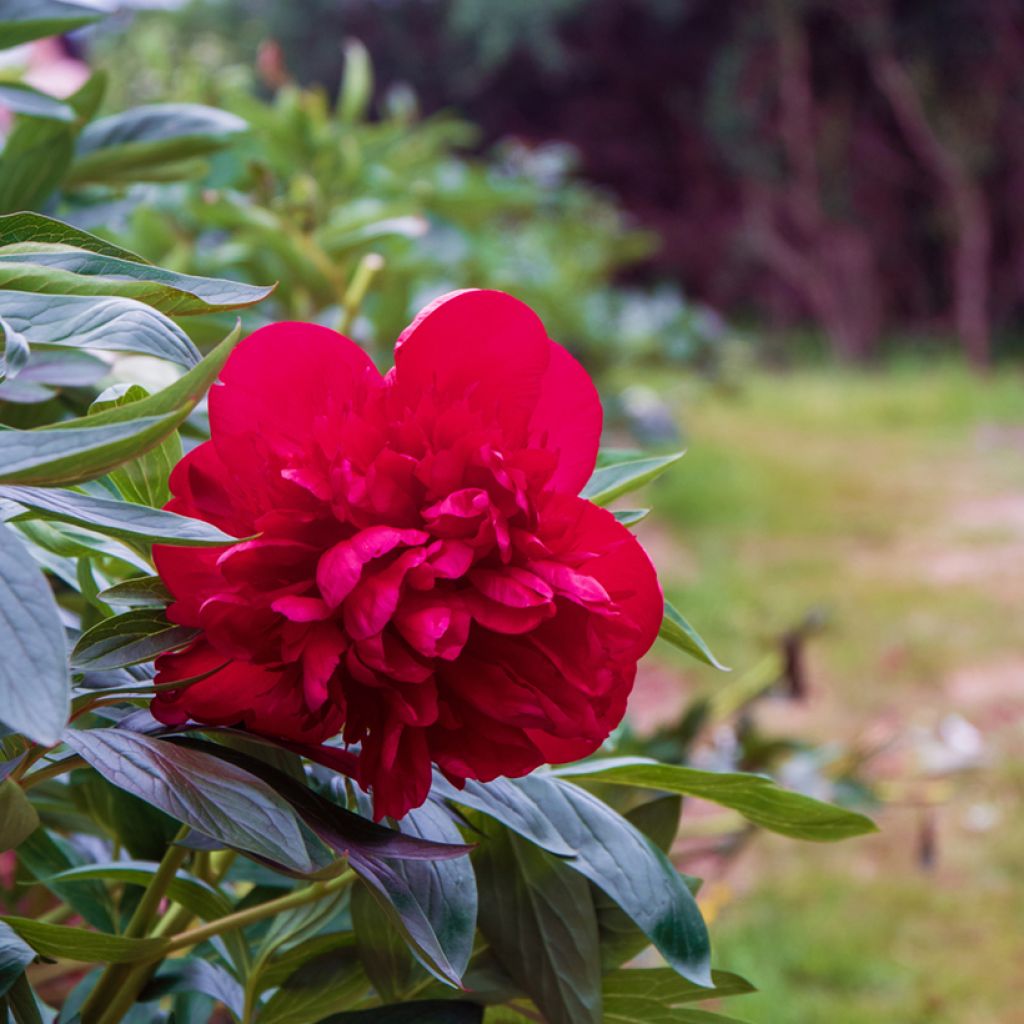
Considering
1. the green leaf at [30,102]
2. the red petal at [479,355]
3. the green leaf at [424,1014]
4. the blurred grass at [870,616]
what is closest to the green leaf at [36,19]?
the green leaf at [30,102]

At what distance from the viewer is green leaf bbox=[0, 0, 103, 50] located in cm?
49

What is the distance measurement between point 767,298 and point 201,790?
9615 mm

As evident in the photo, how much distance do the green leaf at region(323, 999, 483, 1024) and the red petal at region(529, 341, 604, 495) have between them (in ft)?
0.50

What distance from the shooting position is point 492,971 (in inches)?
15.6

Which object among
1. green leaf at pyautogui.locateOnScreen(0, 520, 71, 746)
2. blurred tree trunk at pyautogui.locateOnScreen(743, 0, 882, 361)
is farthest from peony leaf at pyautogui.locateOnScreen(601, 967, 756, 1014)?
blurred tree trunk at pyautogui.locateOnScreen(743, 0, 882, 361)

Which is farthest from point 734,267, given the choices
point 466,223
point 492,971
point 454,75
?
point 492,971

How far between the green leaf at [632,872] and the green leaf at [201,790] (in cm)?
10

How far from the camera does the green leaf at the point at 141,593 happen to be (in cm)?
32

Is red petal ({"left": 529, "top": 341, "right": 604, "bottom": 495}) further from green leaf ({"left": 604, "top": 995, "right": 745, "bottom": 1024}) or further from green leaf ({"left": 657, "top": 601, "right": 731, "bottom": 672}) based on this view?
green leaf ({"left": 604, "top": 995, "right": 745, "bottom": 1024})

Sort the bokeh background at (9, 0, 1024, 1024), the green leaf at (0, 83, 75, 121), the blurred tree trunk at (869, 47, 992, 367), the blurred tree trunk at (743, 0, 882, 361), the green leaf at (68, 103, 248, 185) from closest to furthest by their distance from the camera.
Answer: the green leaf at (0, 83, 75, 121)
the green leaf at (68, 103, 248, 185)
the bokeh background at (9, 0, 1024, 1024)
the blurred tree trunk at (869, 47, 992, 367)
the blurred tree trunk at (743, 0, 882, 361)

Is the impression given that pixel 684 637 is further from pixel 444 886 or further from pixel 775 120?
pixel 775 120

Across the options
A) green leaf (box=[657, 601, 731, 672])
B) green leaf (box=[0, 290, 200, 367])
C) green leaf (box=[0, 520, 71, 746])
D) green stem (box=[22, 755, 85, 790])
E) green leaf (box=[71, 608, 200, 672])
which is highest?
green leaf (box=[0, 290, 200, 367])

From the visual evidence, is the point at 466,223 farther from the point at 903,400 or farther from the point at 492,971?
the point at 903,400

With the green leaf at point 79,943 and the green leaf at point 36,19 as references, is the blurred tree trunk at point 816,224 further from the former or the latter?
the green leaf at point 79,943
